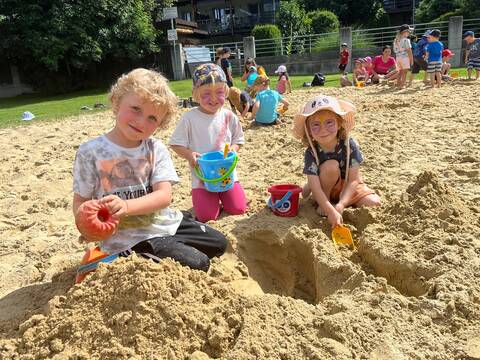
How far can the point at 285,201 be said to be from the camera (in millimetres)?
3068

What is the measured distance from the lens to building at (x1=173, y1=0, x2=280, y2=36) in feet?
108

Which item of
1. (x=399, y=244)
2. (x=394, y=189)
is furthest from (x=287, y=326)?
(x=394, y=189)

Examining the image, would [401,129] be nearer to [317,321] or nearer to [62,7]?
[317,321]

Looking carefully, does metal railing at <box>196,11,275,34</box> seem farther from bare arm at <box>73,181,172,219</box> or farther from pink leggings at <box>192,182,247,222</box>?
bare arm at <box>73,181,172,219</box>

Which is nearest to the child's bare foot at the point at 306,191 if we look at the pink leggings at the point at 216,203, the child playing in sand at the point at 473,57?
the pink leggings at the point at 216,203

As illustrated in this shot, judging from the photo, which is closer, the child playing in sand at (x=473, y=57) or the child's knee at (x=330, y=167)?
the child's knee at (x=330, y=167)

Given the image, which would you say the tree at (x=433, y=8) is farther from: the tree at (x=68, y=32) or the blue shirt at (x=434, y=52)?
the blue shirt at (x=434, y=52)

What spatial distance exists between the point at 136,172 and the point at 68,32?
1935 cm

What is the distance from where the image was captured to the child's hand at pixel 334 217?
2.79m

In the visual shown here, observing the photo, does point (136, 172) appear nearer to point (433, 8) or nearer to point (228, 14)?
point (433, 8)

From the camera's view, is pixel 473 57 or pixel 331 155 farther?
pixel 473 57

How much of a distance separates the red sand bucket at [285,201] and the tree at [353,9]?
110ft

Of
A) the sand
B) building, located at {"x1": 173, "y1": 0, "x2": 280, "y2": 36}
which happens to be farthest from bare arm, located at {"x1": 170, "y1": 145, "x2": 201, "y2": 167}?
building, located at {"x1": 173, "y1": 0, "x2": 280, "y2": 36}

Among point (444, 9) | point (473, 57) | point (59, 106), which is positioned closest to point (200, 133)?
point (473, 57)
